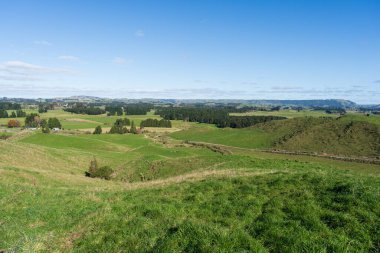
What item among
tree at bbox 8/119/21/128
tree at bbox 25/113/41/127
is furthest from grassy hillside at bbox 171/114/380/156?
tree at bbox 8/119/21/128

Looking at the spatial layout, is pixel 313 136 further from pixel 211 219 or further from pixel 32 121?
pixel 32 121

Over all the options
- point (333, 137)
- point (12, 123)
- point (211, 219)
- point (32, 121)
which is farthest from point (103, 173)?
point (32, 121)

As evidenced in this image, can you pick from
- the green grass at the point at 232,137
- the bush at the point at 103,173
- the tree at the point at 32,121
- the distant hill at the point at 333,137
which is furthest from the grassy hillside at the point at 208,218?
the tree at the point at 32,121

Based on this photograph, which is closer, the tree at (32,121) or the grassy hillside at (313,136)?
the grassy hillside at (313,136)

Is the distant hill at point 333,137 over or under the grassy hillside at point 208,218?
under

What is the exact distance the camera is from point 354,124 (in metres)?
101

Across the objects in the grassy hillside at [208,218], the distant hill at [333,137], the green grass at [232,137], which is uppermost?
the grassy hillside at [208,218]

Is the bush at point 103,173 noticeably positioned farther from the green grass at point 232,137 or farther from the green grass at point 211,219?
the green grass at point 232,137

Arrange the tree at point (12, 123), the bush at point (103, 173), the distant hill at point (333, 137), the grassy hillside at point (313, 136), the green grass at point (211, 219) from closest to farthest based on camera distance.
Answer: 1. the green grass at point (211, 219)
2. the bush at point (103, 173)
3. the distant hill at point (333, 137)
4. the grassy hillside at point (313, 136)
5. the tree at point (12, 123)

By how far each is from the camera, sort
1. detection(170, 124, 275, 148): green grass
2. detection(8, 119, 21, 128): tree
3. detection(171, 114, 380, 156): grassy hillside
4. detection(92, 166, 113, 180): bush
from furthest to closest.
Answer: detection(8, 119, 21, 128): tree → detection(170, 124, 275, 148): green grass → detection(171, 114, 380, 156): grassy hillside → detection(92, 166, 113, 180): bush

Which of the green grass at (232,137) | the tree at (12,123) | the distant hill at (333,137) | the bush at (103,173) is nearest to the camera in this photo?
the bush at (103,173)

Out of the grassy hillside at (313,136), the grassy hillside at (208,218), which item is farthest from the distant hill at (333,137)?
the grassy hillside at (208,218)

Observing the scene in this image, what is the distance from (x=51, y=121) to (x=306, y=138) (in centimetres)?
12606

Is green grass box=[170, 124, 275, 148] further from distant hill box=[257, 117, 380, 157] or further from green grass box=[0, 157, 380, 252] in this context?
green grass box=[0, 157, 380, 252]
